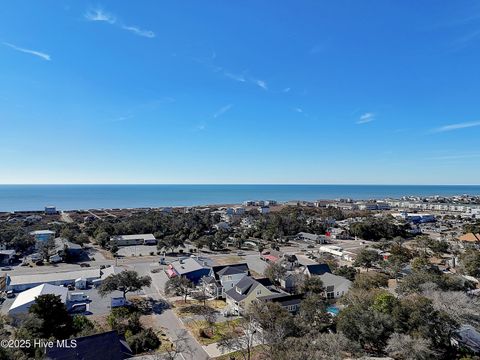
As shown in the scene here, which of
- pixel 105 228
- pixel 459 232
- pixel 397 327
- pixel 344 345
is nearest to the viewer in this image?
pixel 344 345

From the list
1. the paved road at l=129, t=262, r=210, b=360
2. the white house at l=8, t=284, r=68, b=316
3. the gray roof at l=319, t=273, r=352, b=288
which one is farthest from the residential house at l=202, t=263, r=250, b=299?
the white house at l=8, t=284, r=68, b=316

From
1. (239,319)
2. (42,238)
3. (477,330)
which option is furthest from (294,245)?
(42,238)

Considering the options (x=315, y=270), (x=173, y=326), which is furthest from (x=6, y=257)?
(x=315, y=270)

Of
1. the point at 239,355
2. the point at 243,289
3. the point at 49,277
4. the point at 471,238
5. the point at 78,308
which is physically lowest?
the point at 78,308

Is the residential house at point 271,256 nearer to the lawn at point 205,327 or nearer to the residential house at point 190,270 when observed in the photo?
the residential house at point 190,270

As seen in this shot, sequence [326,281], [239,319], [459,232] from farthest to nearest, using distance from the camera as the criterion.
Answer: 1. [459,232]
2. [326,281]
3. [239,319]

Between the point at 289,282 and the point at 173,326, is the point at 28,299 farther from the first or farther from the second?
the point at 289,282

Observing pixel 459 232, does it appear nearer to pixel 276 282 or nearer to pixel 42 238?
pixel 276 282
